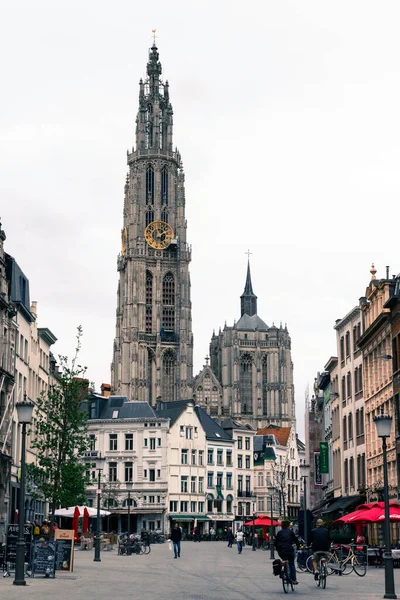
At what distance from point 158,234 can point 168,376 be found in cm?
2398

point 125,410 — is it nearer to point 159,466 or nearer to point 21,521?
point 159,466

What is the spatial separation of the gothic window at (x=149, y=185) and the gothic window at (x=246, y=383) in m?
32.8

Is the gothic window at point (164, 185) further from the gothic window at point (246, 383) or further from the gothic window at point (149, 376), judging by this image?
the gothic window at point (246, 383)

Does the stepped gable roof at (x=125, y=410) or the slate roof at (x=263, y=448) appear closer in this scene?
the stepped gable roof at (x=125, y=410)

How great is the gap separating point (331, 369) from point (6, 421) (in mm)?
27497

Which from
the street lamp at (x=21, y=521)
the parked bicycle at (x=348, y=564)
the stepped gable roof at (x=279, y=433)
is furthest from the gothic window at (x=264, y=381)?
the street lamp at (x=21, y=521)

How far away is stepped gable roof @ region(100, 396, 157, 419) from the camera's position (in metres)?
106

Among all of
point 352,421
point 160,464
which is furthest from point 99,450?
point 352,421

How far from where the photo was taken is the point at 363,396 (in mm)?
58188

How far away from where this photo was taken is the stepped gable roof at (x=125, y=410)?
349 ft

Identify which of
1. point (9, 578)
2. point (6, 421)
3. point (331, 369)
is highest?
point (331, 369)

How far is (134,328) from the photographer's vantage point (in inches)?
6220

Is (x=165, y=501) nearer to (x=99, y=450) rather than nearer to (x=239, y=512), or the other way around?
(x=99, y=450)

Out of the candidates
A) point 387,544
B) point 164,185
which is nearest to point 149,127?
point 164,185
